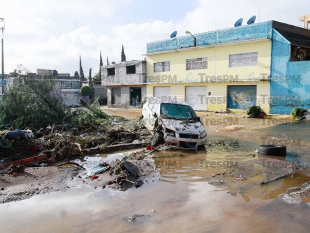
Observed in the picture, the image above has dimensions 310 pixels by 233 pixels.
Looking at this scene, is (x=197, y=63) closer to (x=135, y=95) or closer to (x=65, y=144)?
(x=135, y=95)

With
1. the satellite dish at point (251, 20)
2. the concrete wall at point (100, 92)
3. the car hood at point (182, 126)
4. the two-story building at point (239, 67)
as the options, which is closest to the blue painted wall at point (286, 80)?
the two-story building at point (239, 67)

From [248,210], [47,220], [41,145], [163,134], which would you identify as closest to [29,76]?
[41,145]

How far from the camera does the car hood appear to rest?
30.1ft

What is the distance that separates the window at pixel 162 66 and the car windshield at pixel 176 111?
18618 mm

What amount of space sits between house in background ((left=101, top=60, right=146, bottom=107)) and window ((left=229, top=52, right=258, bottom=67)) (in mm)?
10981

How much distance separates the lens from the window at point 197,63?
25.2 m

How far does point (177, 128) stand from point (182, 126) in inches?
9.8

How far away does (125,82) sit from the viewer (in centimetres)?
3256

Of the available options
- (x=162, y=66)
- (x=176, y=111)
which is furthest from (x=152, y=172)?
(x=162, y=66)

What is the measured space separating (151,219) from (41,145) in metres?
5.46

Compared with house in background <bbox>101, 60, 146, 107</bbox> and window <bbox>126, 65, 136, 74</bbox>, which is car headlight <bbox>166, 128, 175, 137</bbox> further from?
window <bbox>126, 65, 136, 74</bbox>

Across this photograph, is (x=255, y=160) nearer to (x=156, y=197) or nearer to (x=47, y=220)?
(x=156, y=197)

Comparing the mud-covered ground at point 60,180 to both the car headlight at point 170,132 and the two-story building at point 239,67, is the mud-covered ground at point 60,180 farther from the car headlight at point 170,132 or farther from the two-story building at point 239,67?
the two-story building at point 239,67

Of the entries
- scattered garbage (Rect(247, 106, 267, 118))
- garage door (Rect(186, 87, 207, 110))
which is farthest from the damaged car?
garage door (Rect(186, 87, 207, 110))
